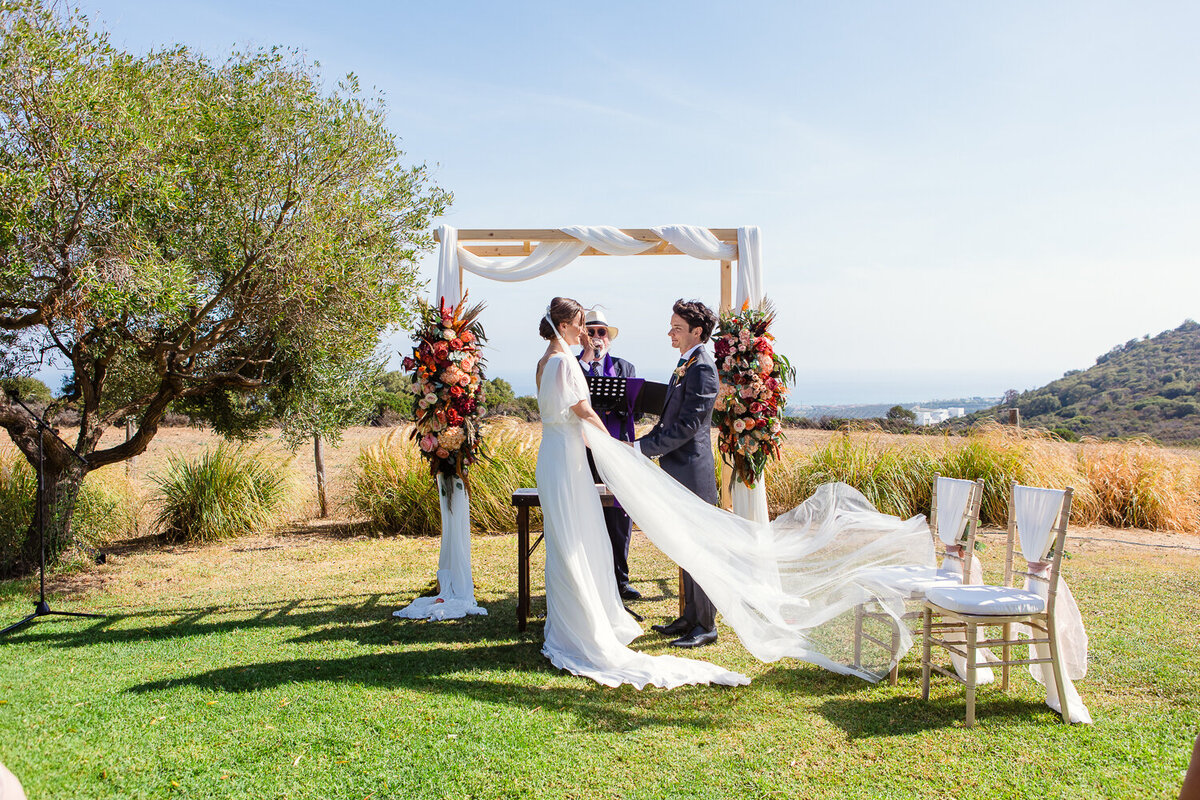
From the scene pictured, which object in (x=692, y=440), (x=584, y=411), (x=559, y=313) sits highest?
(x=559, y=313)

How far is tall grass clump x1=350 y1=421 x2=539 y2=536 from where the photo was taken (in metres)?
10.2

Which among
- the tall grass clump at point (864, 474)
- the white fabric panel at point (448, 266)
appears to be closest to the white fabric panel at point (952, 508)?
the white fabric panel at point (448, 266)

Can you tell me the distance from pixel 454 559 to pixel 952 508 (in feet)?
12.8

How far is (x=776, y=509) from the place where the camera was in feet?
34.9

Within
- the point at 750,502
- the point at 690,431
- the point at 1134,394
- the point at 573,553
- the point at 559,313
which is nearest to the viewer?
the point at 573,553

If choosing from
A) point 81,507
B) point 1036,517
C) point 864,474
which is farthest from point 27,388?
point 1036,517

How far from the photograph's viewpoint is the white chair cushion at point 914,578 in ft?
14.4

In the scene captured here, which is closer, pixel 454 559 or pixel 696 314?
pixel 696 314

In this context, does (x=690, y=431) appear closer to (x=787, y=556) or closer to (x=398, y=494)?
(x=787, y=556)

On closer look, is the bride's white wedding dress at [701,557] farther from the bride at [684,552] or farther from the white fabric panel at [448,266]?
the white fabric panel at [448,266]

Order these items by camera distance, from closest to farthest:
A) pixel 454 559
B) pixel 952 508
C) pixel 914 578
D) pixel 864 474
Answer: pixel 914 578 < pixel 952 508 < pixel 454 559 < pixel 864 474

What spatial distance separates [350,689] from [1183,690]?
4839 millimetres

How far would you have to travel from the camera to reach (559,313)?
5.16 metres

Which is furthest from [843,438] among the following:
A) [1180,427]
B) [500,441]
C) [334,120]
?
[1180,427]
